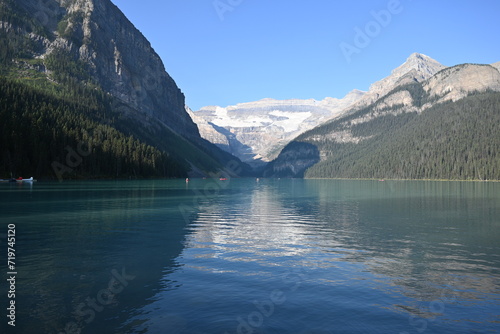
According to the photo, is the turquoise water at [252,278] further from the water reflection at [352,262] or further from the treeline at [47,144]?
the treeline at [47,144]

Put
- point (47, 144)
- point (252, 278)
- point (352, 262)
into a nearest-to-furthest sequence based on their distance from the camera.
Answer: point (252, 278), point (352, 262), point (47, 144)

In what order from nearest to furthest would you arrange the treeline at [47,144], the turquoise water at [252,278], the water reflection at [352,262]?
the turquoise water at [252,278], the water reflection at [352,262], the treeline at [47,144]

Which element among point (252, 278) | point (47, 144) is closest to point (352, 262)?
point (252, 278)

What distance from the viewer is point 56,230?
40438mm

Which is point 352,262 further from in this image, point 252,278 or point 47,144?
point 47,144

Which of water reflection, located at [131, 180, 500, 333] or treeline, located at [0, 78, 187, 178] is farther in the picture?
treeline, located at [0, 78, 187, 178]

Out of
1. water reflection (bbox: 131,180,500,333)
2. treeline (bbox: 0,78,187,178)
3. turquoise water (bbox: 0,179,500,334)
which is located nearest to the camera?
turquoise water (bbox: 0,179,500,334)

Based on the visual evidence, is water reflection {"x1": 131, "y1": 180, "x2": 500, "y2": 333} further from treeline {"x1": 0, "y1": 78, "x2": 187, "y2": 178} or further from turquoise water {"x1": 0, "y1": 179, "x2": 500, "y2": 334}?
treeline {"x1": 0, "y1": 78, "x2": 187, "y2": 178}

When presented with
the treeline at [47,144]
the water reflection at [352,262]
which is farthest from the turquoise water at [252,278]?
the treeline at [47,144]

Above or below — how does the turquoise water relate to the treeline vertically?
below

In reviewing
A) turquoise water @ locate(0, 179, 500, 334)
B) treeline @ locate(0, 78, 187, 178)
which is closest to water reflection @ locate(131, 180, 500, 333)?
turquoise water @ locate(0, 179, 500, 334)

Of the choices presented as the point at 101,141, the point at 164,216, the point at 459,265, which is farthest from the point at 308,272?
the point at 101,141

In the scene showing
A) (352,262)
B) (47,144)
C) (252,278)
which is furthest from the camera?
(47,144)

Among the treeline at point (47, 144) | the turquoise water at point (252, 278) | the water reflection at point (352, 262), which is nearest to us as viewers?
the turquoise water at point (252, 278)
